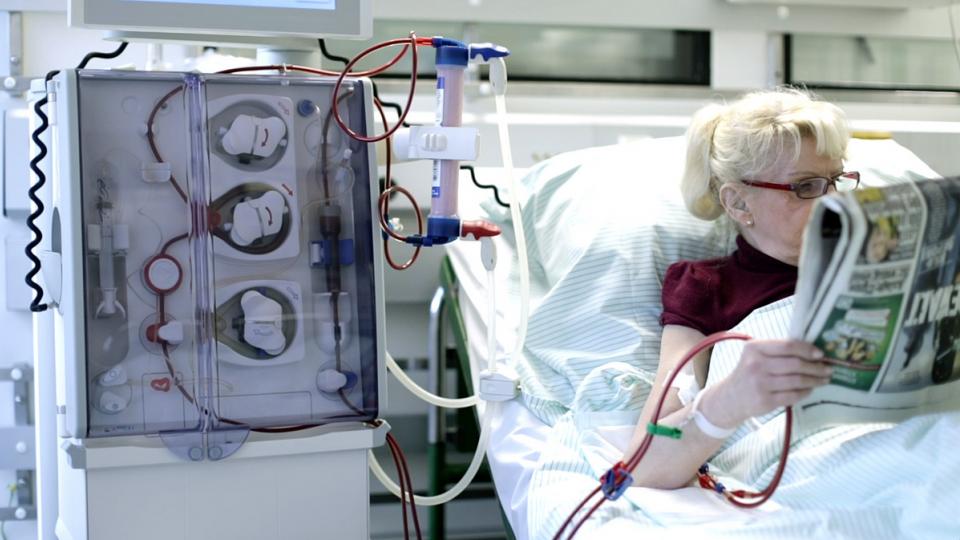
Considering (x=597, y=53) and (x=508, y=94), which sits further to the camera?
(x=597, y=53)

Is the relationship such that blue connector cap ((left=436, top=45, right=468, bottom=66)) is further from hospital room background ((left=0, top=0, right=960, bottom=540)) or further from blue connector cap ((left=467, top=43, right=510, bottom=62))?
hospital room background ((left=0, top=0, right=960, bottom=540))

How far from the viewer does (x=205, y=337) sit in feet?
4.83

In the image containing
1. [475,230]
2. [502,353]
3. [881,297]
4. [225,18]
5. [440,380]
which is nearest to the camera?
[881,297]

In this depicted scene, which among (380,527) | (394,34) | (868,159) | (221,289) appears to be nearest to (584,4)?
(394,34)

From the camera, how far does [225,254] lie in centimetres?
148

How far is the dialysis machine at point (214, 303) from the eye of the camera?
142 cm

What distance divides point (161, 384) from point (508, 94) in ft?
5.21

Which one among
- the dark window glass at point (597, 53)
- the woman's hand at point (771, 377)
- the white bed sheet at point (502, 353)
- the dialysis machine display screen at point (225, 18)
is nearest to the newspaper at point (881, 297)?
the woman's hand at point (771, 377)

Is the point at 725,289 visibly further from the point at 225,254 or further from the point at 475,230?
the point at 225,254

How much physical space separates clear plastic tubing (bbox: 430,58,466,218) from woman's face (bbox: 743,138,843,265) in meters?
0.44

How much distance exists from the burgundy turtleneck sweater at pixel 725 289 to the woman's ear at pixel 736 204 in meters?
0.05

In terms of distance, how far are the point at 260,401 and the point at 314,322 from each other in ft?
0.43

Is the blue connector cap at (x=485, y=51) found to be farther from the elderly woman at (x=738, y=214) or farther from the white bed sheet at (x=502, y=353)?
the white bed sheet at (x=502, y=353)

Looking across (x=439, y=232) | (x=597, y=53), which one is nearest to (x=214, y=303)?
(x=439, y=232)
